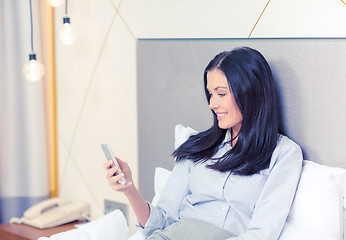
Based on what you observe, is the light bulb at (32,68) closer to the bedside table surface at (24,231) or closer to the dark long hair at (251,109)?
the bedside table surface at (24,231)

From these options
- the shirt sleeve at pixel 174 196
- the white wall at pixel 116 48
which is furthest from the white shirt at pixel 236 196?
the white wall at pixel 116 48

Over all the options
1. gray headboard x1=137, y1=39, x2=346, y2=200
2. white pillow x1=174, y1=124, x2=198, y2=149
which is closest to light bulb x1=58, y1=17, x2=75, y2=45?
gray headboard x1=137, y1=39, x2=346, y2=200

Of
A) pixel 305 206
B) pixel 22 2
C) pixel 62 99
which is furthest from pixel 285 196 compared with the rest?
pixel 22 2

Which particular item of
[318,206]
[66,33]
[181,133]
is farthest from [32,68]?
[318,206]

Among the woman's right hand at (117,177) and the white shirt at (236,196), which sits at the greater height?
the woman's right hand at (117,177)

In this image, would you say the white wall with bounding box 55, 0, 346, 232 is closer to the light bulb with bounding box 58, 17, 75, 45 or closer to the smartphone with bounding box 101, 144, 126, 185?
the light bulb with bounding box 58, 17, 75, 45

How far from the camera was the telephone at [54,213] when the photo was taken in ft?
7.47

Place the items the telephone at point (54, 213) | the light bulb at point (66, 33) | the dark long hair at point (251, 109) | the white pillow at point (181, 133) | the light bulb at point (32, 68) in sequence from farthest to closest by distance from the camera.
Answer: the telephone at point (54, 213)
the light bulb at point (66, 33)
the light bulb at point (32, 68)
the white pillow at point (181, 133)
the dark long hair at point (251, 109)

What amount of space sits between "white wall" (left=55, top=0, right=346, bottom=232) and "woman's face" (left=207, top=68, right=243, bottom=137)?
30 cm

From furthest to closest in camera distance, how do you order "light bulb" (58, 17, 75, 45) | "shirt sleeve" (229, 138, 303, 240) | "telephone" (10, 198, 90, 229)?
"telephone" (10, 198, 90, 229) < "light bulb" (58, 17, 75, 45) < "shirt sleeve" (229, 138, 303, 240)

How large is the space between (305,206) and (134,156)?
1011mm

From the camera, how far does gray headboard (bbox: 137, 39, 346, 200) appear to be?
1.53 m

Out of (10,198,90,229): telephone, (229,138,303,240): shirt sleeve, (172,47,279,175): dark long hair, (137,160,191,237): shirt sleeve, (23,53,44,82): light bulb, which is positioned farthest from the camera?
(10,198,90,229): telephone

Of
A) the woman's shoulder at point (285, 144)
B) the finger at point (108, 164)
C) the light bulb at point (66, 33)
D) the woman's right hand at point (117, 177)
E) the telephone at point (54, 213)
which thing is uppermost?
the light bulb at point (66, 33)
